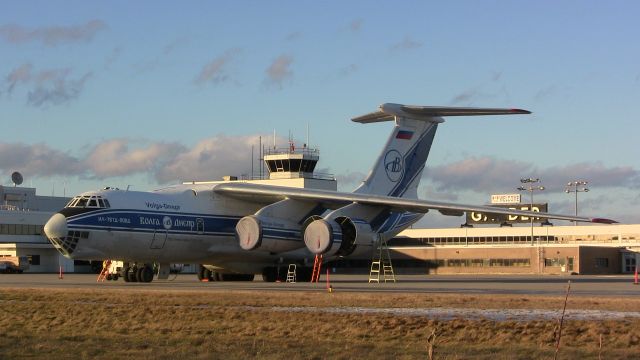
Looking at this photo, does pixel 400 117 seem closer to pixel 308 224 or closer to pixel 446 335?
pixel 308 224

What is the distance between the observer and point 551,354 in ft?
44.1

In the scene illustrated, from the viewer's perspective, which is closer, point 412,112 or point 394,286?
point 394,286

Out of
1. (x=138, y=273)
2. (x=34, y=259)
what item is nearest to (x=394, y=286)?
(x=138, y=273)

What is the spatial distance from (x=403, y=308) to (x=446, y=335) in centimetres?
553

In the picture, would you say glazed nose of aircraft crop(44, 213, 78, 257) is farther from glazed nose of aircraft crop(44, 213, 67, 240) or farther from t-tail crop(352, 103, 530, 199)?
t-tail crop(352, 103, 530, 199)

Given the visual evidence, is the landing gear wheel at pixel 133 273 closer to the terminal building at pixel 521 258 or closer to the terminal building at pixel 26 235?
the terminal building at pixel 26 235

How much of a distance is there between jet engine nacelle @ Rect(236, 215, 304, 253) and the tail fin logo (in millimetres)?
6327

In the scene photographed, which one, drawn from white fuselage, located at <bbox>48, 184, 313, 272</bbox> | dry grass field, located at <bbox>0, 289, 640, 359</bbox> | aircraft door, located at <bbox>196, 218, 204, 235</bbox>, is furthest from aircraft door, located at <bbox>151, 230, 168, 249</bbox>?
dry grass field, located at <bbox>0, 289, 640, 359</bbox>

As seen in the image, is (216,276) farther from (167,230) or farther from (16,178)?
(16,178)

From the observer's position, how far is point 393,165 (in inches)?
1676

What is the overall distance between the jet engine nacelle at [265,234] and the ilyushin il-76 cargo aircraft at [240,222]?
0.12 ft

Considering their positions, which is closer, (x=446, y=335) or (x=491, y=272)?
(x=446, y=335)

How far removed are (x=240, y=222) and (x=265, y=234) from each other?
1.08 m

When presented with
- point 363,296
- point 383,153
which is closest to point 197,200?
point 383,153
